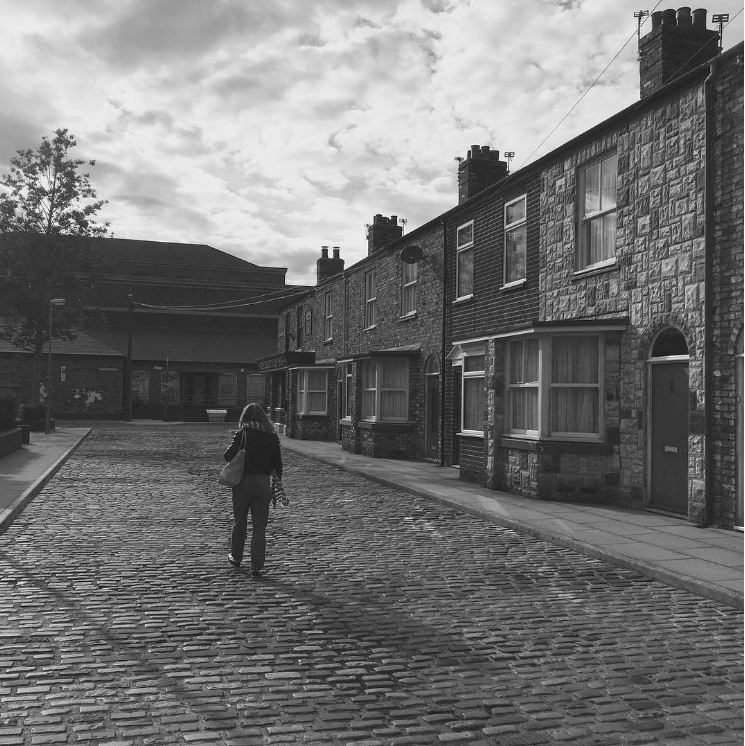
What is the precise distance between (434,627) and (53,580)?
11.9 feet

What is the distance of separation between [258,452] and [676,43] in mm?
9281

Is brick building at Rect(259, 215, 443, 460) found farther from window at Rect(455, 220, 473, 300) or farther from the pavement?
the pavement

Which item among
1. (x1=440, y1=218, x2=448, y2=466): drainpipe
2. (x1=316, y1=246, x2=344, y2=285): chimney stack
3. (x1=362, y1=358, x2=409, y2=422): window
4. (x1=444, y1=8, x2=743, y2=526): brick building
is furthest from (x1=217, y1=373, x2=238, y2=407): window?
(x1=444, y1=8, x2=743, y2=526): brick building

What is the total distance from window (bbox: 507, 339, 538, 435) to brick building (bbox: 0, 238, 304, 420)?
2844 centimetres

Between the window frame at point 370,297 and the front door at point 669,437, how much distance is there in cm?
1393

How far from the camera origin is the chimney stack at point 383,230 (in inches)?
1067

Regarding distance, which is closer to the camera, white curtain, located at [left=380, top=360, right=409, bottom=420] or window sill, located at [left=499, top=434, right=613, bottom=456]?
window sill, located at [left=499, top=434, right=613, bottom=456]

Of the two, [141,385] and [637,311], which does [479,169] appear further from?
[141,385]

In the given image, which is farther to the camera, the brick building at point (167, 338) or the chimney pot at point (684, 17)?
the brick building at point (167, 338)

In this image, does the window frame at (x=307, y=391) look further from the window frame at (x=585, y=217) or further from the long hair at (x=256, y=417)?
the long hair at (x=256, y=417)

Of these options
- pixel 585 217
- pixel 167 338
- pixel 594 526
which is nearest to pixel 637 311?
pixel 585 217

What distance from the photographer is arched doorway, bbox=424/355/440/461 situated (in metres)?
20.5

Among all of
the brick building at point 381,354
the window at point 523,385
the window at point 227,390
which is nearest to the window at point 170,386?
the window at point 227,390

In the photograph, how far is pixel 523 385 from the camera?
14266 mm
